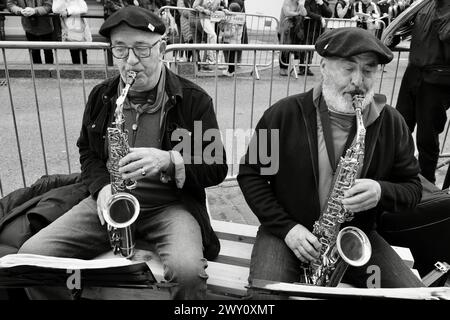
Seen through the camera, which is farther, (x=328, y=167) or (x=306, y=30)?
(x=306, y=30)

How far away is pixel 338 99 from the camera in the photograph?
2.38 m

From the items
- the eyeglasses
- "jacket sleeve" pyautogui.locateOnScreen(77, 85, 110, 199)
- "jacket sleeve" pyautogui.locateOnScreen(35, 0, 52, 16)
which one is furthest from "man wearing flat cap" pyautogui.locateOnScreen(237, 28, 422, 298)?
"jacket sleeve" pyautogui.locateOnScreen(35, 0, 52, 16)

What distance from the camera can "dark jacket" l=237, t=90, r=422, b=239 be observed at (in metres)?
2.40

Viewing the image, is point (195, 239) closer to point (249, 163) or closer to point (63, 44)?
point (249, 163)

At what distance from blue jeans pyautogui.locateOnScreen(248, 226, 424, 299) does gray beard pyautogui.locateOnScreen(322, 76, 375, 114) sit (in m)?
0.81

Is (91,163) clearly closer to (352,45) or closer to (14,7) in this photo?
(352,45)

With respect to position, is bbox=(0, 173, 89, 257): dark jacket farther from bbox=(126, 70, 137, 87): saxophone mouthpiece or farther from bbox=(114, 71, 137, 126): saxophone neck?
bbox=(126, 70, 137, 87): saxophone mouthpiece

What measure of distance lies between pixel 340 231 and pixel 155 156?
1.06 m

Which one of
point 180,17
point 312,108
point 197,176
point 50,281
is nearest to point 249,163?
point 197,176

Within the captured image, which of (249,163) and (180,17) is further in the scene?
(180,17)

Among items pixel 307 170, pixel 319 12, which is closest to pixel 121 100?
pixel 307 170

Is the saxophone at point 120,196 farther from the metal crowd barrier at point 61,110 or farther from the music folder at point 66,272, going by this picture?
the metal crowd barrier at point 61,110

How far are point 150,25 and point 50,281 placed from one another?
148 centimetres

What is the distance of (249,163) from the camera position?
2.59 metres
